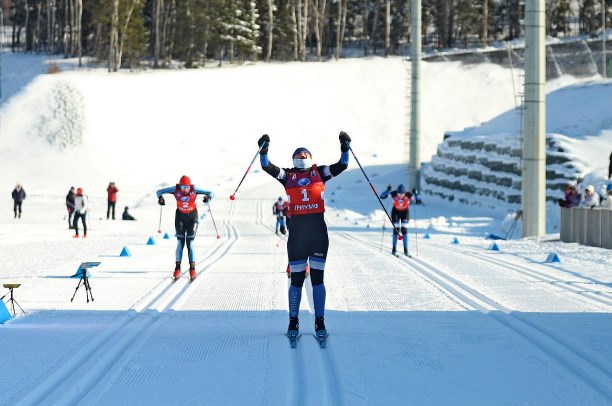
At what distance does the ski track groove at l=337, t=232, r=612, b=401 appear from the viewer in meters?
7.58

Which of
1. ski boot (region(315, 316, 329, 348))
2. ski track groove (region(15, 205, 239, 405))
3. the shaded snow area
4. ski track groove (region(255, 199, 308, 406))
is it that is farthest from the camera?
ski boot (region(315, 316, 329, 348))

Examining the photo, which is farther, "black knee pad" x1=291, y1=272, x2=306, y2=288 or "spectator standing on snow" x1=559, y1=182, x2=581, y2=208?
"spectator standing on snow" x1=559, y1=182, x2=581, y2=208

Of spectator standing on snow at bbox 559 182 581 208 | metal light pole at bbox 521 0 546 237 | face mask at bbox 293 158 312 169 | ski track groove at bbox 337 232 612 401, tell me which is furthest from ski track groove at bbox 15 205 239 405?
metal light pole at bbox 521 0 546 237

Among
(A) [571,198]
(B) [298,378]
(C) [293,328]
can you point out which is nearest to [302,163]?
(C) [293,328]

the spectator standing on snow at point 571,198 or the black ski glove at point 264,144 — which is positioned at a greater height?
the black ski glove at point 264,144

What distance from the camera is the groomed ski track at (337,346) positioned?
7109 millimetres

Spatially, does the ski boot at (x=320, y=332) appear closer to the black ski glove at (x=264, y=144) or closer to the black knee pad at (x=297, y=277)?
the black knee pad at (x=297, y=277)

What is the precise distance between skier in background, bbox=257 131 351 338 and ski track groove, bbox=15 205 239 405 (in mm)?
1707

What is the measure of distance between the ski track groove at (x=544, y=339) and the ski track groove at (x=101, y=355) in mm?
3909

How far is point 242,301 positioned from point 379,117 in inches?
2611

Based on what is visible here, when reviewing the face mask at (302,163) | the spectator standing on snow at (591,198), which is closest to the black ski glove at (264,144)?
the face mask at (302,163)

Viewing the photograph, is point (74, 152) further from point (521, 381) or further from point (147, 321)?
point (521, 381)

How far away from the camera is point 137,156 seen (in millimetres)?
64312

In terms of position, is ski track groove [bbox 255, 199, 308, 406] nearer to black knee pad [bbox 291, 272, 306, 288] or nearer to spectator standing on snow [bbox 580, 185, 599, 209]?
black knee pad [bbox 291, 272, 306, 288]
